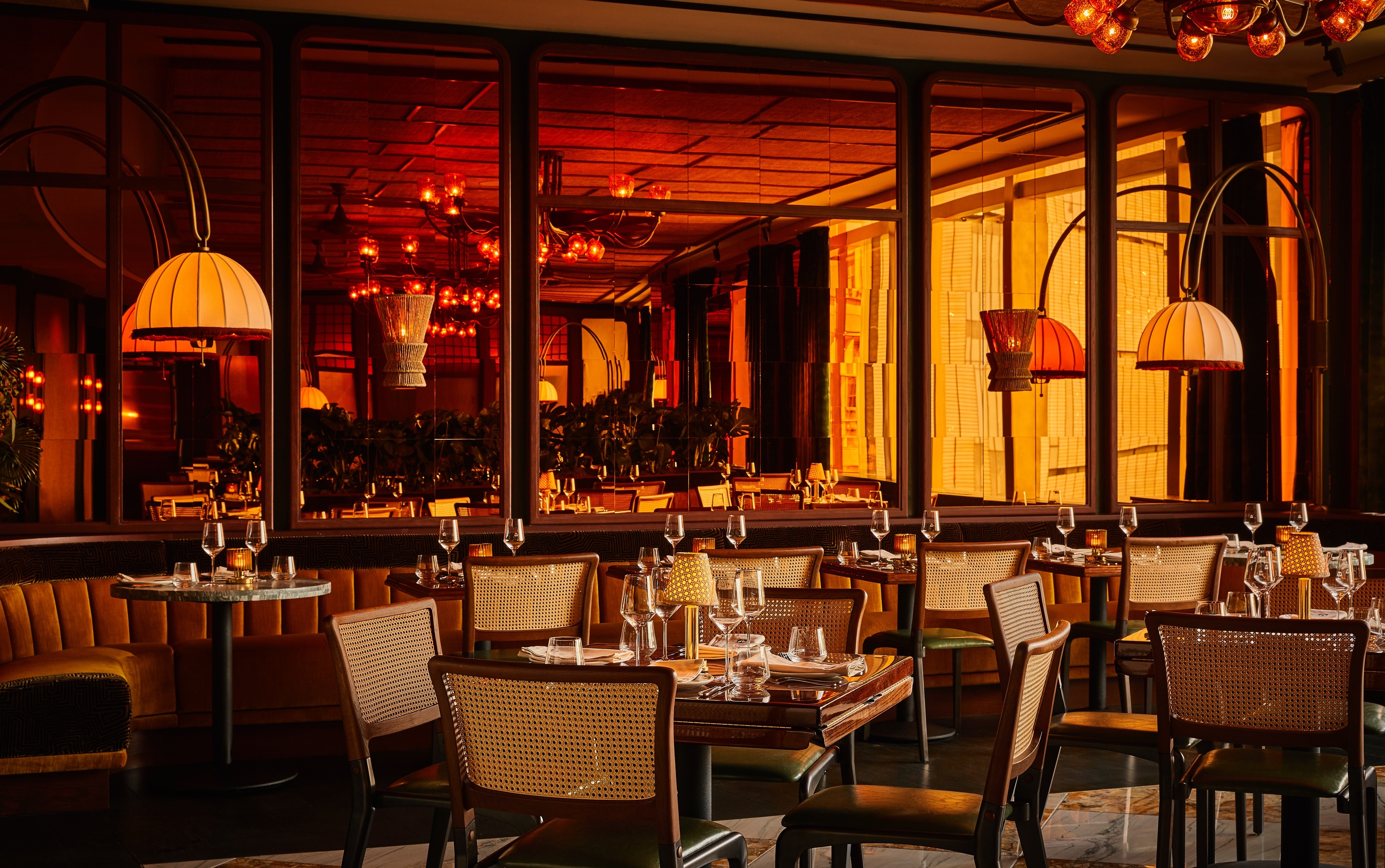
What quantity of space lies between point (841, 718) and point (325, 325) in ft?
15.0

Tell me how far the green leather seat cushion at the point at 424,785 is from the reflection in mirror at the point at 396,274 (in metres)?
3.56

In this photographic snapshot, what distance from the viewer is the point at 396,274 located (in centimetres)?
650

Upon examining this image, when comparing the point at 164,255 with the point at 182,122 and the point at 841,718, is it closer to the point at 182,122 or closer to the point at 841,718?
the point at 182,122

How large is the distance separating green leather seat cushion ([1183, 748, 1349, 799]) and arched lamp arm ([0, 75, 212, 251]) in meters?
3.63

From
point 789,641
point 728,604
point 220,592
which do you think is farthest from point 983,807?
point 220,592

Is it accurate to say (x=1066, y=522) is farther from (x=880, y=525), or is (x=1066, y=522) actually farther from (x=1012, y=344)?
(x=1012, y=344)

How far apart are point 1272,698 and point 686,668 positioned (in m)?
1.37

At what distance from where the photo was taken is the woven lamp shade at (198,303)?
462cm

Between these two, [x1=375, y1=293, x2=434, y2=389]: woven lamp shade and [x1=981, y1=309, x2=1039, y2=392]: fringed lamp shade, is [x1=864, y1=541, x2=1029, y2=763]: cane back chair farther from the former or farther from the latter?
[x1=375, y1=293, x2=434, y2=389]: woven lamp shade

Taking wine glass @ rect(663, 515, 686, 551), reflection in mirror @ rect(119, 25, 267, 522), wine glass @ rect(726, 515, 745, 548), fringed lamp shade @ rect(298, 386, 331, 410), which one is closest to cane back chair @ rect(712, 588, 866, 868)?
wine glass @ rect(726, 515, 745, 548)

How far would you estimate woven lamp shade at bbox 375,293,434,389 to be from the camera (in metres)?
6.36

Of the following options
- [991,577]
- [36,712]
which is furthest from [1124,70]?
[36,712]

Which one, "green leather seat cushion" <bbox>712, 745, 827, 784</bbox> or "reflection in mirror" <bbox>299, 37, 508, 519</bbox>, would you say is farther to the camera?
"reflection in mirror" <bbox>299, 37, 508, 519</bbox>

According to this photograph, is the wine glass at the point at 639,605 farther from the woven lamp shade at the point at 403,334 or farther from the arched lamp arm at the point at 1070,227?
the arched lamp arm at the point at 1070,227
